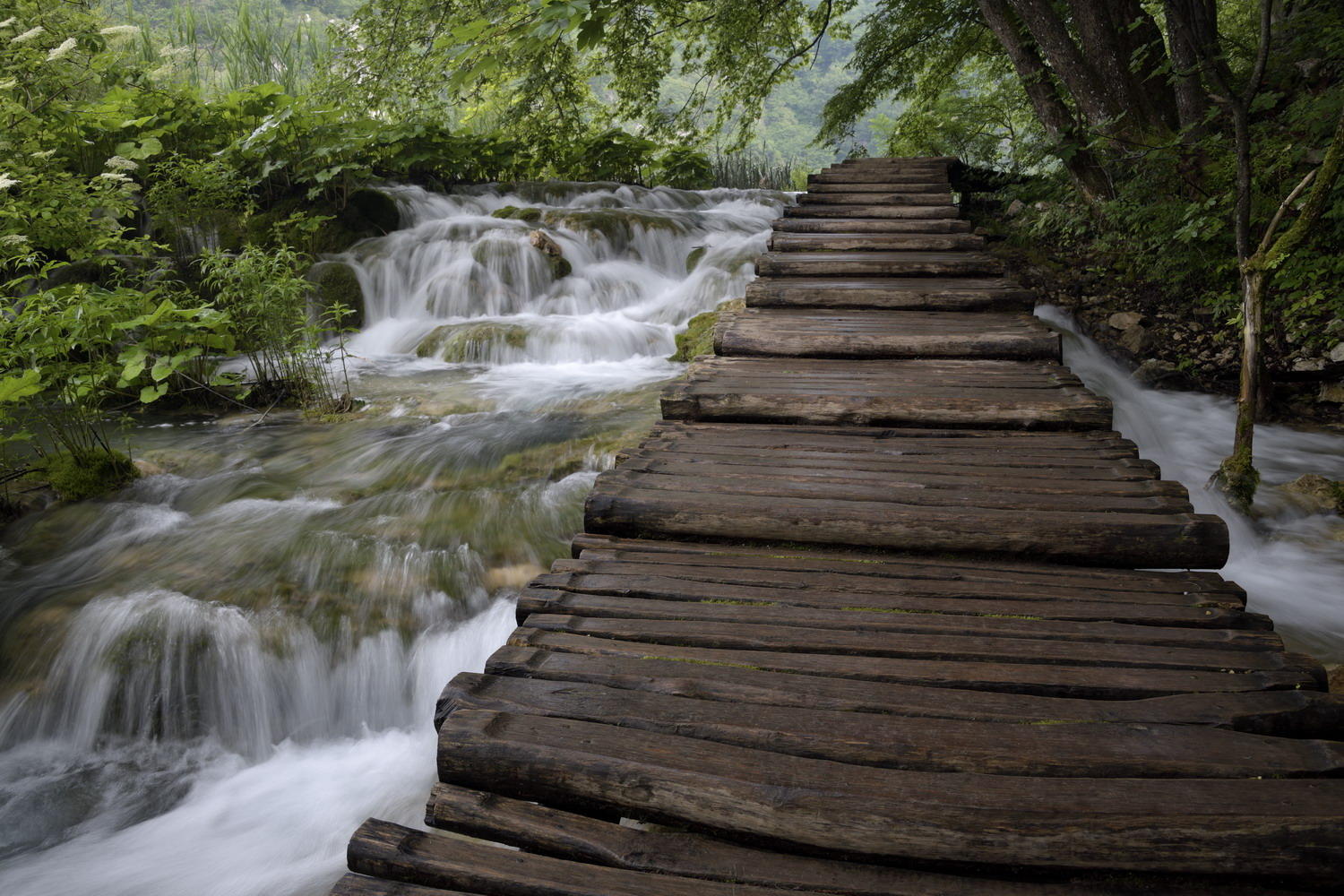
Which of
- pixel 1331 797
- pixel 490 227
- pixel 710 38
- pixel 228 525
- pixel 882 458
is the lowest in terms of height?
pixel 228 525

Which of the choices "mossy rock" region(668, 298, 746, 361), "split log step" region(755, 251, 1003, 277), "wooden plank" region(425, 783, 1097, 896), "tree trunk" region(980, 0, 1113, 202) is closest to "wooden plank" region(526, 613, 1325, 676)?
"wooden plank" region(425, 783, 1097, 896)

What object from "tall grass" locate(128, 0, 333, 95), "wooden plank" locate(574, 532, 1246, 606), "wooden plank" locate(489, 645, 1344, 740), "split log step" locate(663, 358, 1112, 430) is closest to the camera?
"wooden plank" locate(489, 645, 1344, 740)

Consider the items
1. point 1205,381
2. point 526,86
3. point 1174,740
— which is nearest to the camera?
point 1174,740

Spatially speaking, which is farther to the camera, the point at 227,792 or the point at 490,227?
the point at 490,227

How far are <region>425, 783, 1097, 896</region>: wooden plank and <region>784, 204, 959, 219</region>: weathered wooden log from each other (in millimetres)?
6202

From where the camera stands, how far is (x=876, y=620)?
1.97 m

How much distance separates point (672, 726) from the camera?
5.22ft

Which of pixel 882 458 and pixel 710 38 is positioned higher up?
pixel 710 38

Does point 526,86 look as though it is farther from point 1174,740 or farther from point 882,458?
point 1174,740

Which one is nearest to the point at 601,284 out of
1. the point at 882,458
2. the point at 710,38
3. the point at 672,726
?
the point at 710,38

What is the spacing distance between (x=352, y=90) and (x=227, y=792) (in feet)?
26.0

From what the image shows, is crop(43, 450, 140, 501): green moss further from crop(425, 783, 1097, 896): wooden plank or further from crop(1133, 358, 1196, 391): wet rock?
crop(1133, 358, 1196, 391): wet rock

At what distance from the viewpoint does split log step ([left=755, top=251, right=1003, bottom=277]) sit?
5410 millimetres

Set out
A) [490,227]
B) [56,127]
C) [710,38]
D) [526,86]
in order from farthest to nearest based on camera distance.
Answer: [490,227], [710,38], [526,86], [56,127]
